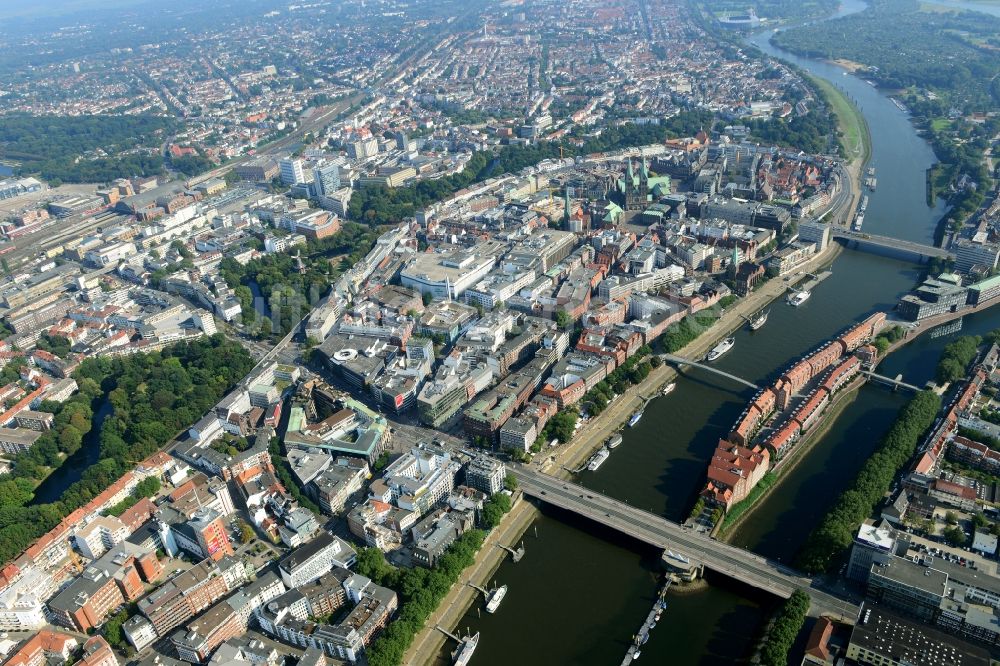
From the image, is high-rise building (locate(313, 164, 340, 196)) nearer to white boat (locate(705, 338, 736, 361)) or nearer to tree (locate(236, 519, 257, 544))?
white boat (locate(705, 338, 736, 361))

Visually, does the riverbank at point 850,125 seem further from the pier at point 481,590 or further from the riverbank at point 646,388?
the pier at point 481,590

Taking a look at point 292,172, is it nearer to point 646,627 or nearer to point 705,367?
point 705,367

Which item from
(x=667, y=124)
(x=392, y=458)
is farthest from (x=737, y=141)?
(x=392, y=458)

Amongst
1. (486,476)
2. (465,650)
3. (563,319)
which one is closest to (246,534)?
(486,476)

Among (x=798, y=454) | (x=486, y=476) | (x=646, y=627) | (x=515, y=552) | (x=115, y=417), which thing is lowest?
(x=115, y=417)

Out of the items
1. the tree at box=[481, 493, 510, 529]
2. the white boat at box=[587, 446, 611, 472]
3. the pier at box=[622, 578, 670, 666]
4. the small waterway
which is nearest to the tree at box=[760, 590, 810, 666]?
the pier at box=[622, 578, 670, 666]
